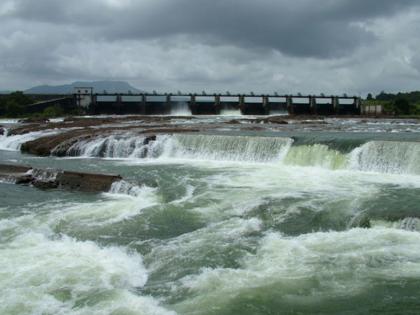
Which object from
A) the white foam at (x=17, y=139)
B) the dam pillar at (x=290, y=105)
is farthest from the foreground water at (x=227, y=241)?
the dam pillar at (x=290, y=105)

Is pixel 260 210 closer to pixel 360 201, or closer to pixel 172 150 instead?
pixel 360 201

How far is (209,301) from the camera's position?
797 centimetres

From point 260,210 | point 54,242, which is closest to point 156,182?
point 260,210

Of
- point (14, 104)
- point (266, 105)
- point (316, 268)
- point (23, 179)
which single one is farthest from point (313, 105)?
point (316, 268)

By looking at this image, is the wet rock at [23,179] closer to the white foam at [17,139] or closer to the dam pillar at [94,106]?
the white foam at [17,139]

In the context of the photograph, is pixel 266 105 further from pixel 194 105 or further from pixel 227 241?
pixel 227 241

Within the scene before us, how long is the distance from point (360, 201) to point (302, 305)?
6734mm

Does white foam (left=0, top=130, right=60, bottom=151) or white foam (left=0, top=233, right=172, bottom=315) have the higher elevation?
white foam (left=0, top=130, right=60, bottom=151)

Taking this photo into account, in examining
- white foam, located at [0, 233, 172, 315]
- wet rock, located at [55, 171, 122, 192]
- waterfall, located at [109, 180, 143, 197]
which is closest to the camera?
white foam, located at [0, 233, 172, 315]

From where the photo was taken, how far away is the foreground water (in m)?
8.10

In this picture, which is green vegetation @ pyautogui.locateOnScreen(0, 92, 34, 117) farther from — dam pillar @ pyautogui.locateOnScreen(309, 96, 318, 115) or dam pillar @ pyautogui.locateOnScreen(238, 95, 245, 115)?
dam pillar @ pyautogui.locateOnScreen(309, 96, 318, 115)

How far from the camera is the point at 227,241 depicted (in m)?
11.0

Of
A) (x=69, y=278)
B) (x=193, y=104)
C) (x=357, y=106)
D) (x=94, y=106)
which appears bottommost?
(x=69, y=278)

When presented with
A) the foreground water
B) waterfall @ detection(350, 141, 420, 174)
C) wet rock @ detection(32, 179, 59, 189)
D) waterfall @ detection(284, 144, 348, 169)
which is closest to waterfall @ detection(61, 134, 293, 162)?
waterfall @ detection(284, 144, 348, 169)
